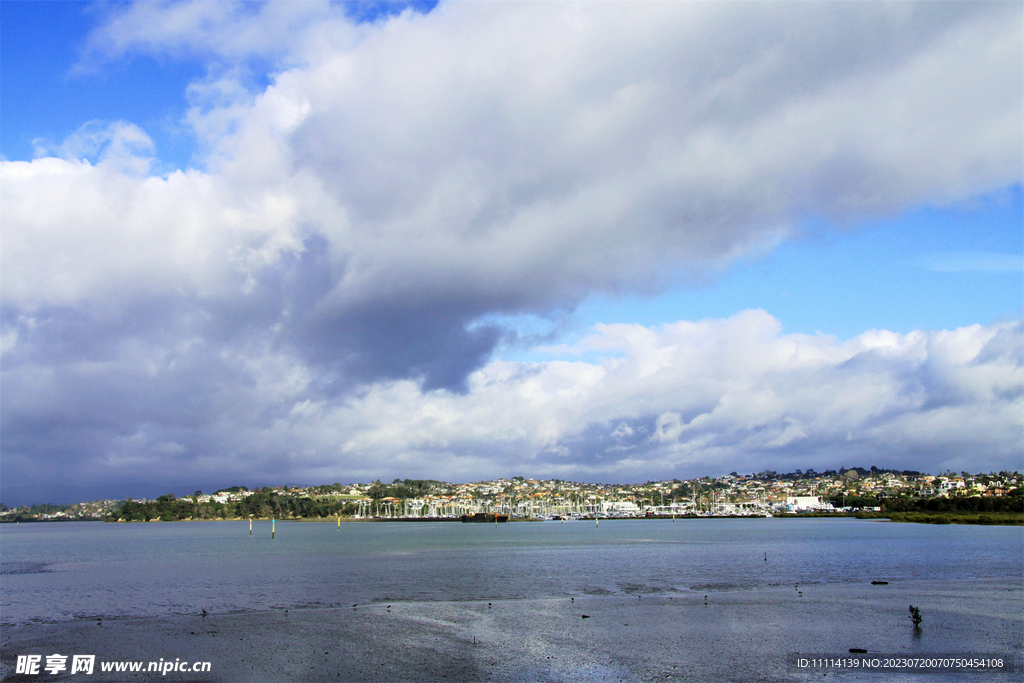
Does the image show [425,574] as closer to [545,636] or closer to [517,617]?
[517,617]

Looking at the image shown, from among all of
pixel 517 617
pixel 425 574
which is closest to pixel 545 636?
pixel 517 617

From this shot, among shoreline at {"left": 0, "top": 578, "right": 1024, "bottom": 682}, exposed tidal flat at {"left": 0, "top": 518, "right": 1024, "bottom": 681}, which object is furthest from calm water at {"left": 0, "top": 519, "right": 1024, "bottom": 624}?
shoreline at {"left": 0, "top": 578, "right": 1024, "bottom": 682}

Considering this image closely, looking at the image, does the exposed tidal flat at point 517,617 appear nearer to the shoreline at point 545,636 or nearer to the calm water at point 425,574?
the shoreline at point 545,636

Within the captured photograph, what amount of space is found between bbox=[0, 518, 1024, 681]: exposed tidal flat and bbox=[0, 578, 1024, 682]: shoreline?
0.13 metres

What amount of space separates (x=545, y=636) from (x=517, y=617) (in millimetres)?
5648

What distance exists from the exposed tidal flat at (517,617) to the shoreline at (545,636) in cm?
13

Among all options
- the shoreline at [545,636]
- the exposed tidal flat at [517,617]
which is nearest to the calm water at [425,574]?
the exposed tidal flat at [517,617]

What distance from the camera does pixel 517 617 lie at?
121ft

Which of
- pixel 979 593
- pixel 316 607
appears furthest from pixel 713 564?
pixel 316 607

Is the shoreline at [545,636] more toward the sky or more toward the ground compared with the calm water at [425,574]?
more toward the sky

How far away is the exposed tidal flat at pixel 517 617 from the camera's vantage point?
26234mm

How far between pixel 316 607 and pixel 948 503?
193m

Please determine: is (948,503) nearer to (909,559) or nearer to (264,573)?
(909,559)

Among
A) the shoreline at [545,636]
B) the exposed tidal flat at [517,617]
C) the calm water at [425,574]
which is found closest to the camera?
the shoreline at [545,636]
